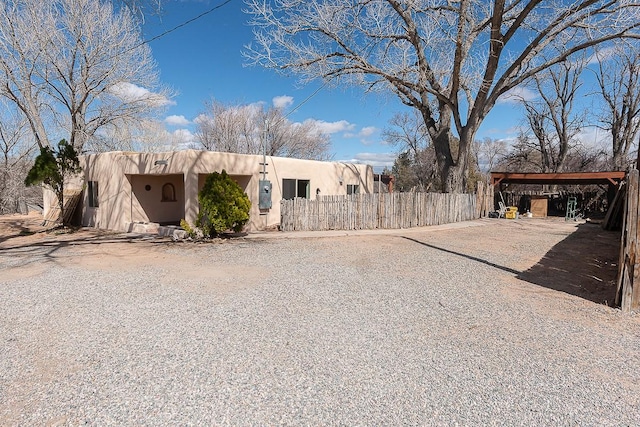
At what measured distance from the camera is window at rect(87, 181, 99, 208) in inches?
543

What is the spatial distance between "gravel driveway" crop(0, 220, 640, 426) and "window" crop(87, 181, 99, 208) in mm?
8012

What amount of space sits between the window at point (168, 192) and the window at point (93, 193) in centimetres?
242

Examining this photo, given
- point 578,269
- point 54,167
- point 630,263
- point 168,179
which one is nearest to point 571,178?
point 578,269

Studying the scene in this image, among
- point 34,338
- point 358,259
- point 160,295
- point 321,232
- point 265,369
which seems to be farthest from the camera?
point 321,232

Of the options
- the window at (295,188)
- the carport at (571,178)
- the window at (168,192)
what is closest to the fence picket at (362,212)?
the window at (295,188)

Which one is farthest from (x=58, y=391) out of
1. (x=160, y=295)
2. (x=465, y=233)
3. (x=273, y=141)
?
(x=273, y=141)

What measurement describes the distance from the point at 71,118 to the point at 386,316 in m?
18.1

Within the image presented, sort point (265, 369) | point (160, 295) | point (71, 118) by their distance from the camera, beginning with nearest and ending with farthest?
point (265, 369), point (160, 295), point (71, 118)

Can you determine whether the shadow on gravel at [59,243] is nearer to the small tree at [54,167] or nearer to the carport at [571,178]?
the small tree at [54,167]

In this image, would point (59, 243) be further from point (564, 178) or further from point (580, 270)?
point (564, 178)

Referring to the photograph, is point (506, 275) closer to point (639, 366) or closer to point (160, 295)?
point (639, 366)

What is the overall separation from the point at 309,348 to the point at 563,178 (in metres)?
20.3

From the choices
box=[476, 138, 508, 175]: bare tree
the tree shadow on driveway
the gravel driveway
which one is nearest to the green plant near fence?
the tree shadow on driveway

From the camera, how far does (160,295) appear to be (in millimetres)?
5059
